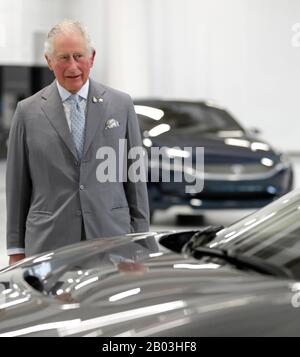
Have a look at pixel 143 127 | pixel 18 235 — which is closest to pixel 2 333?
pixel 18 235

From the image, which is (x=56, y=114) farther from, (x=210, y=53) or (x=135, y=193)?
(x=210, y=53)

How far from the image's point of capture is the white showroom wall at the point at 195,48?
1325cm

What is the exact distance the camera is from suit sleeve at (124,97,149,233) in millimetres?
3191

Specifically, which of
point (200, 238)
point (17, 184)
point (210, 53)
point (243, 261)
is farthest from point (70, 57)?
point (210, 53)

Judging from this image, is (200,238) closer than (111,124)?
Yes

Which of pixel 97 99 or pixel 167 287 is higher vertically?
pixel 97 99

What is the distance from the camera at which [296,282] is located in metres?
2.10

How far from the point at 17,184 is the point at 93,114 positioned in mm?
397

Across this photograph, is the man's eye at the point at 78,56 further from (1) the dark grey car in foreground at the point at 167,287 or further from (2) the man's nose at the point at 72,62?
(1) the dark grey car in foreground at the point at 167,287

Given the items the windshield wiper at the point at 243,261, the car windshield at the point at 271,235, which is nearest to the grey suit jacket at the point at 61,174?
the car windshield at the point at 271,235

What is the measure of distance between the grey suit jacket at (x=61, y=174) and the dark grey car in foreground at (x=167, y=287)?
0.41 metres

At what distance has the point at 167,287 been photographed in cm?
215

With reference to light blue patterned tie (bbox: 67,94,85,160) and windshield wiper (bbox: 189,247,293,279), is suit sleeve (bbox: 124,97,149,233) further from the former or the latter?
windshield wiper (bbox: 189,247,293,279)

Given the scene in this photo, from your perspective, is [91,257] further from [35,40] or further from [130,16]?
[130,16]
